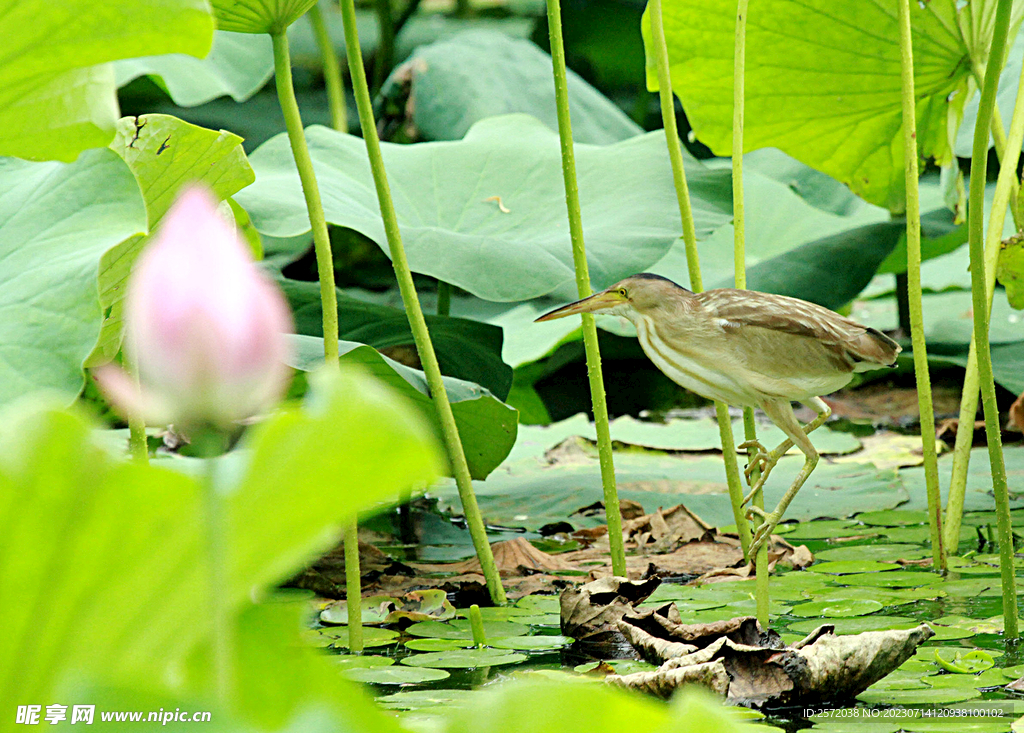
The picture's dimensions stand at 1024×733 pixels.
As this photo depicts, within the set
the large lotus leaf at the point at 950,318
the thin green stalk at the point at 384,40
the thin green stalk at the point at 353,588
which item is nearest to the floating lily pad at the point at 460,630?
the thin green stalk at the point at 353,588

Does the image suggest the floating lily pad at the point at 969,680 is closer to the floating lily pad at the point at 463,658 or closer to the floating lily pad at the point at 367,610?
the floating lily pad at the point at 463,658

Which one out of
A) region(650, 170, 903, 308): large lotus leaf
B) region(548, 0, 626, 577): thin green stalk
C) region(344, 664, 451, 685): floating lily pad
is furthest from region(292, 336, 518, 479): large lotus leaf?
region(650, 170, 903, 308): large lotus leaf

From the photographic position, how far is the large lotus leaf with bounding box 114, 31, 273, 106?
3.48 m

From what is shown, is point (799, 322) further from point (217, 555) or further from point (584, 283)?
point (217, 555)

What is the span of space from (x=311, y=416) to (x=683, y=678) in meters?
0.87

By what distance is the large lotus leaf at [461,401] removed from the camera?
1.61 m

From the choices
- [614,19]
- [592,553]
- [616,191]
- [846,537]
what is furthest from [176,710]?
[614,19]

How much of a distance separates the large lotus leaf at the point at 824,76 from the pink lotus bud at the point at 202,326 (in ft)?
5.75

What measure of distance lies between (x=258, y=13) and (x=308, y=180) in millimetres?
216

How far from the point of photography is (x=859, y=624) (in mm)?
1335

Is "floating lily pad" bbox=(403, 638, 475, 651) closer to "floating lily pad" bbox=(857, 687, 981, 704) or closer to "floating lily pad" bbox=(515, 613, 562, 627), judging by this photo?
"floating lily pad" bbox=(515, 613, 562, 627)

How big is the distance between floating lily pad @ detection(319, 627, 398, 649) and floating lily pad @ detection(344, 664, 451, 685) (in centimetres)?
14

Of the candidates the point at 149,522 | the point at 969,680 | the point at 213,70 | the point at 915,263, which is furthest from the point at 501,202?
the point at 149,522

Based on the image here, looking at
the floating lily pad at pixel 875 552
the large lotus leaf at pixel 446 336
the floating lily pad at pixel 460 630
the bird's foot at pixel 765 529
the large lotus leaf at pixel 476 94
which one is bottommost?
the floating lily pad at pixel 460 630
